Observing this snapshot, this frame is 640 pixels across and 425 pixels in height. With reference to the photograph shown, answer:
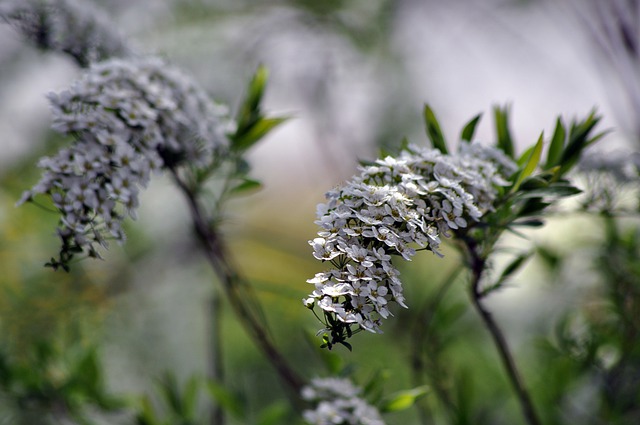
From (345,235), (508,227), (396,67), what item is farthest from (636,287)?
(396,67)

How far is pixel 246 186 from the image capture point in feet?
5.90

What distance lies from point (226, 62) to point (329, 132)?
109cm

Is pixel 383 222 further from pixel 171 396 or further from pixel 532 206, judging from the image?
pixel 171 396

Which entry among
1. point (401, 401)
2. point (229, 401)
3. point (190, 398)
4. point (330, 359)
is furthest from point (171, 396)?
point (401, 401)

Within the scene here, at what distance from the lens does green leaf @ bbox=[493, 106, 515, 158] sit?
5.50 feet

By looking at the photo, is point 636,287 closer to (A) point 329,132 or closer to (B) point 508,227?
(B) point 508,227

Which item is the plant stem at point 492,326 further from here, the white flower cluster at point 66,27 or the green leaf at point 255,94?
the white flower cluster at point 66,27

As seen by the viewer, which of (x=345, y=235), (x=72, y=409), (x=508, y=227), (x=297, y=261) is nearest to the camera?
(x=345, y=235)

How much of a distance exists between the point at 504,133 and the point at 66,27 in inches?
50.8

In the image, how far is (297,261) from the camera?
214 inches

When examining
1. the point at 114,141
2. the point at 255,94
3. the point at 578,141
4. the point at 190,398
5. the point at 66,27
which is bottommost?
the point at 578,141

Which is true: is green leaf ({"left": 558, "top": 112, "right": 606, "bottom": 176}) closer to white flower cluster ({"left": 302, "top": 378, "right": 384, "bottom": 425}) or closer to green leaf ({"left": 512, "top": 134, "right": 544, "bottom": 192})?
green leaf ({"left": 512, "top": 134, "right": 544, "bottom": 192})

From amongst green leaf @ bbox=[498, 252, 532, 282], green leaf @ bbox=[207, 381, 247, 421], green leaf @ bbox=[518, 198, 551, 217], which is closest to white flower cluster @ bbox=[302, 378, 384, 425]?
green leaf @ bbox=[207, 381, 247, 421]

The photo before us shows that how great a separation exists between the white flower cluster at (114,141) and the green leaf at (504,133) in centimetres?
81
